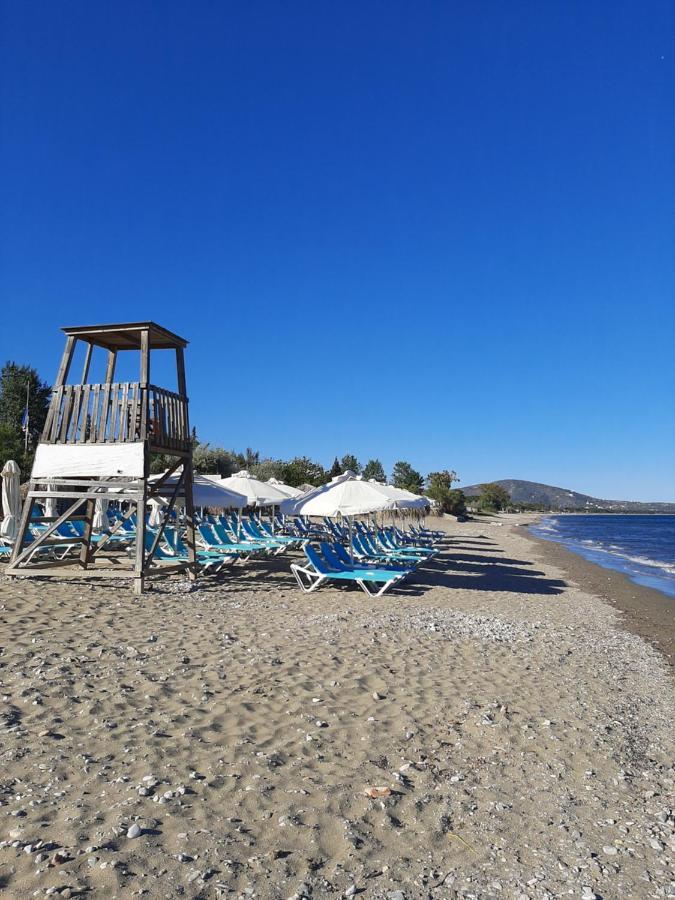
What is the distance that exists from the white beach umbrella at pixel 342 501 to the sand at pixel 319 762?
467 cm

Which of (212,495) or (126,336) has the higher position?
(126,336)

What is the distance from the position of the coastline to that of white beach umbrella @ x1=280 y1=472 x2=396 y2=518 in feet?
16.9

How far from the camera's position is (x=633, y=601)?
14.1 meters

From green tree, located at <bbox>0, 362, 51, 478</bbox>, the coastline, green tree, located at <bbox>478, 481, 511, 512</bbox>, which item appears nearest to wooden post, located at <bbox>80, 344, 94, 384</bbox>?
the coastline

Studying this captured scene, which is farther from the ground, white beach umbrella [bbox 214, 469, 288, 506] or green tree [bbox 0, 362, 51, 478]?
green tree [bbox 0, 362, 51, 478]

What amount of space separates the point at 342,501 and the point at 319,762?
855 cm

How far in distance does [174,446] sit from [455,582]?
270 inches

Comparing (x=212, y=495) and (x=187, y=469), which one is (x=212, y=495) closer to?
(x=212, y=495)

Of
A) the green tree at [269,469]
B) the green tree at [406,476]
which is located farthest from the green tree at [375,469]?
the green tree at [269,469]

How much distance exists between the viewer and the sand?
8.67 feet

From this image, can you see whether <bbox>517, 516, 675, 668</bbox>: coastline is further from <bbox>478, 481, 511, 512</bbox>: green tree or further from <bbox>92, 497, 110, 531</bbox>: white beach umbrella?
<bbox>478, 481, 511, 512</bbox>: green tree

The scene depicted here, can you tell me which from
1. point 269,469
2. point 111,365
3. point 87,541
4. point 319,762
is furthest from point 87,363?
point 269,469

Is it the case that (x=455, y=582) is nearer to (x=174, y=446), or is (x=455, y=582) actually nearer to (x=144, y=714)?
(x=174, y=446)

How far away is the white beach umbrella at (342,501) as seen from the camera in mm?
11985
